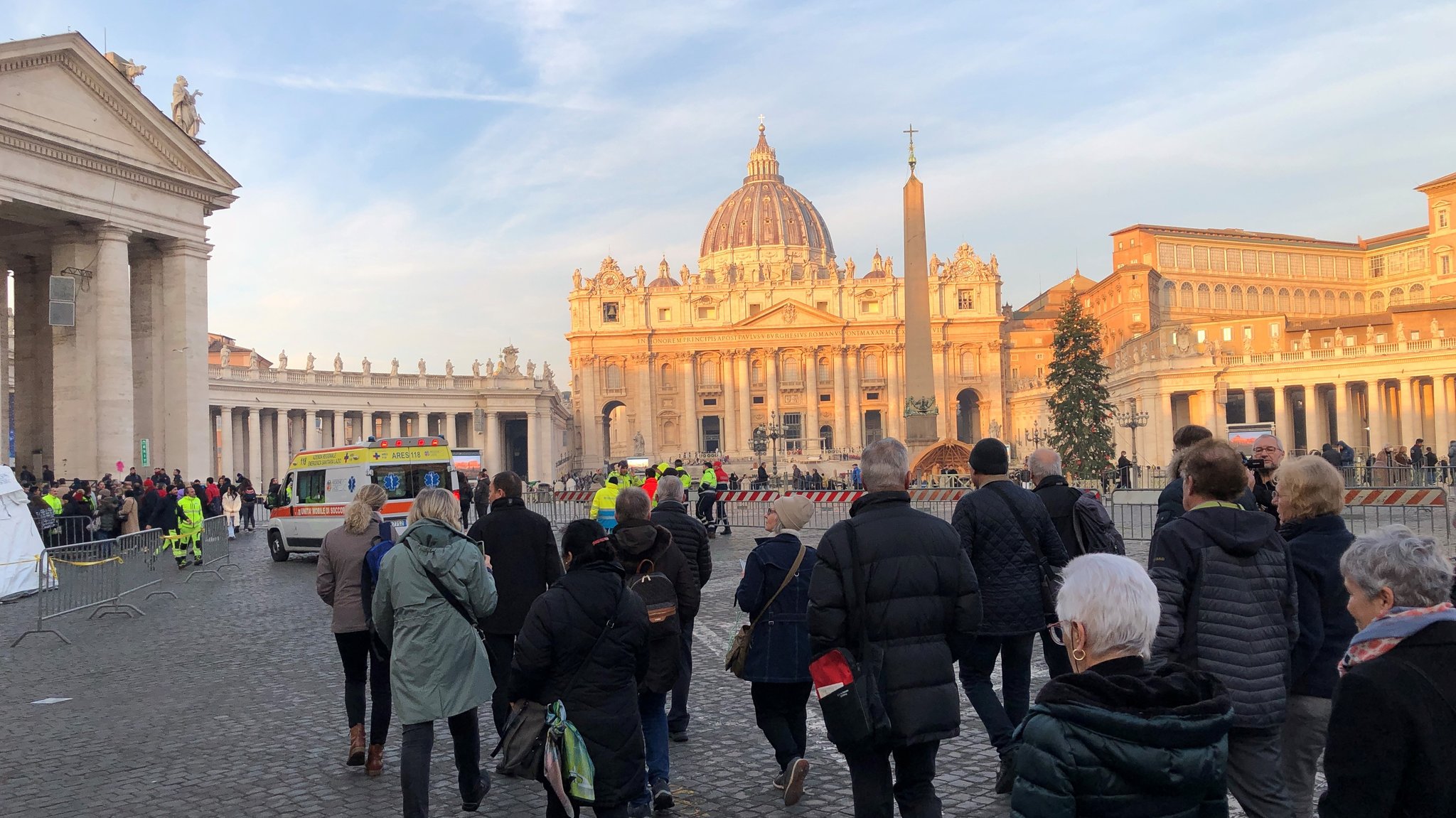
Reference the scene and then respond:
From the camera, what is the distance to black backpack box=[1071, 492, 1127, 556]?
674cm

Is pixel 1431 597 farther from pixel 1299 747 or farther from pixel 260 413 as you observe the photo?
pixel 260 413

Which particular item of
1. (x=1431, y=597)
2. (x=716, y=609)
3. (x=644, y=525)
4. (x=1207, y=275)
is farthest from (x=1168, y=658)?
(x=1207, y=275)

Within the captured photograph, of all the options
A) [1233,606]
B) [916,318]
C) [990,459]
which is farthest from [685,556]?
[916,318]

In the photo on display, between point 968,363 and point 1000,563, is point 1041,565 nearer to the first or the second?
point 1000,563

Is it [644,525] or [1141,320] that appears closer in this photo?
[644,525]

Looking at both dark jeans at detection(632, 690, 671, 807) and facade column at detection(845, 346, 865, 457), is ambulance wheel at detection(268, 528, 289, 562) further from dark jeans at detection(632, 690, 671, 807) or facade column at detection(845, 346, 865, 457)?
facade column at detection(845, 346, 865, 457)

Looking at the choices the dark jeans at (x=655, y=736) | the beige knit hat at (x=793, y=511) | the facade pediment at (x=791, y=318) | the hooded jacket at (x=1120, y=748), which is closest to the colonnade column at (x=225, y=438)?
the facade pediment at (x=791, y=318)

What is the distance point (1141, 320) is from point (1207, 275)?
864 cm

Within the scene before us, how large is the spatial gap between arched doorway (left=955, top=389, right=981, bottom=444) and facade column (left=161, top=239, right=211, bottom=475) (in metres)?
73.1

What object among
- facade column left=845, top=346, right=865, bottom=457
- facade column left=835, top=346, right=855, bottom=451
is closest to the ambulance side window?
facade column left=835, top=346, right=855, bottom=451

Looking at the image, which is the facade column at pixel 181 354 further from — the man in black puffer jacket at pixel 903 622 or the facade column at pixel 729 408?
the facade column at pixel 729 408

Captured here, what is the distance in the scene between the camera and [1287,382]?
188 ft

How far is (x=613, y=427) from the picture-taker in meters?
98.9

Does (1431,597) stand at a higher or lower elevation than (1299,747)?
higher
